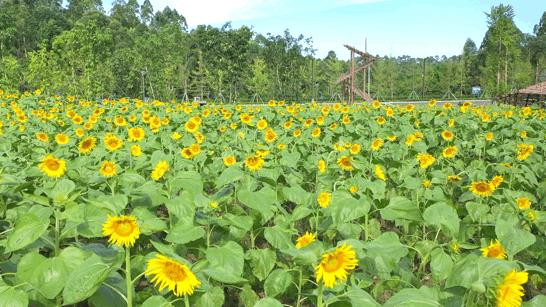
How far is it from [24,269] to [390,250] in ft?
3.63

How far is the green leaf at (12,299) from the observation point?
3.77 feet

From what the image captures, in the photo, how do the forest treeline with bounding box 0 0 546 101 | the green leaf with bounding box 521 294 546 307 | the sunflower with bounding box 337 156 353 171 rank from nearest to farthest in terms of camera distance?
the green leaf with bounding box 521 294 546 307
the sunflower with bounding box 337 156 353 171
the forest treeline with bounding box 0 0 546 101

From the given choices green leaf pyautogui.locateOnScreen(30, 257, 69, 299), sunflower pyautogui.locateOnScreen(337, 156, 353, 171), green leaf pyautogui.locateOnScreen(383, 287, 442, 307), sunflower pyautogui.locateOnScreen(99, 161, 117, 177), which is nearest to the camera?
green leaf pyautogui.locateOnScreen(383, 287, 442, 307)

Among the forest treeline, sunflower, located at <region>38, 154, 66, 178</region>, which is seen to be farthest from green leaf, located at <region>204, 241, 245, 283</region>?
the forest treeline

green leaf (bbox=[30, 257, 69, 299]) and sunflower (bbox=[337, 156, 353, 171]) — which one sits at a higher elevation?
sunflower (bbox=[337, 156, 353, 171])

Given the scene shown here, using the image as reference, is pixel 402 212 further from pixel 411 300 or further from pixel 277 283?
pixel 411 300

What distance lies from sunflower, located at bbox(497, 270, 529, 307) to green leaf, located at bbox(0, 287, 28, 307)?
1122mm

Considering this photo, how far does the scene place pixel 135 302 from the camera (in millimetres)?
1637

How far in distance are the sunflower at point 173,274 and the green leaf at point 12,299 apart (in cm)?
32

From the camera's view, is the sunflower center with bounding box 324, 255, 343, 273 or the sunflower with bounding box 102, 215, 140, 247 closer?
the sunflower center with bounding box 324, 255, 343, 273

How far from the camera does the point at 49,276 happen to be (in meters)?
1.33

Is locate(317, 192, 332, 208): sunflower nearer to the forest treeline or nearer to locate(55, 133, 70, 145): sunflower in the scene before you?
locate(55, 133, 70, 145): sunflower

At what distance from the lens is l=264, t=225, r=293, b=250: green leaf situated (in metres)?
1.78

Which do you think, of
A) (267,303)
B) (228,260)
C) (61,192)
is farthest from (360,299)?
(61,192)
